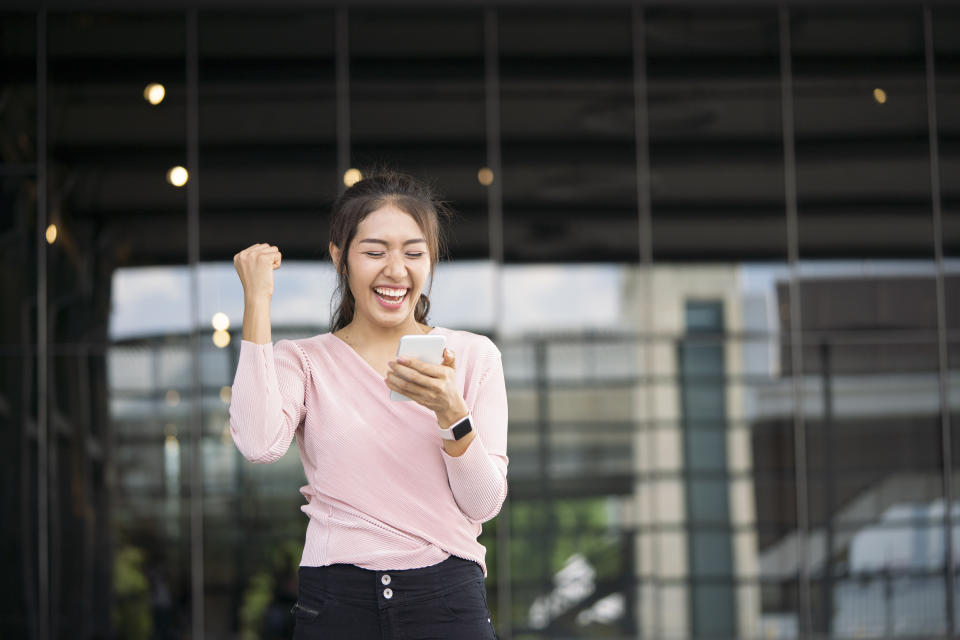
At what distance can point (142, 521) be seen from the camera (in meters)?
8.70

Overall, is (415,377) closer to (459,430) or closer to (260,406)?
(459,430)

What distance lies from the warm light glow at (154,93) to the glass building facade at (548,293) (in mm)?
47

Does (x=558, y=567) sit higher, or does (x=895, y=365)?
(x=895, y=365)

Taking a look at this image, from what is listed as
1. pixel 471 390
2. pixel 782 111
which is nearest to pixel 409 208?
pixel 471 390

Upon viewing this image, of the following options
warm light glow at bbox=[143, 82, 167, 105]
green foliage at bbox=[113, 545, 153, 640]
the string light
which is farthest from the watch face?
warm light glow at bbox=[143, 82, 167, 105]

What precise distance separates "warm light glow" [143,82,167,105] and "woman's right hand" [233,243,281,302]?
7.59 metres

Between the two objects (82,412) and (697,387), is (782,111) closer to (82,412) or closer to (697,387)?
(697,387)

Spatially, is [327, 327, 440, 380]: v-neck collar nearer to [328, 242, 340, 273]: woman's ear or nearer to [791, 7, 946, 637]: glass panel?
[328, 242, 340, 273]: woman's ear

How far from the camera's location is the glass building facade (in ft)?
28.6

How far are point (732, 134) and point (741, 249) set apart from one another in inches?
35.5

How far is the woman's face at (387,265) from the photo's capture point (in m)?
1.98

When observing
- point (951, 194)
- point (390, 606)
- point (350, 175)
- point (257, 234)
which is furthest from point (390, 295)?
point (951, 194)

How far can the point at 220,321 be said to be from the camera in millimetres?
8867

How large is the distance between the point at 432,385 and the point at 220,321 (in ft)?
24.1
